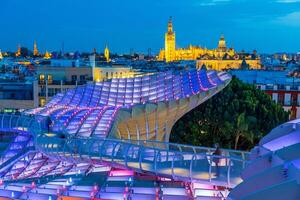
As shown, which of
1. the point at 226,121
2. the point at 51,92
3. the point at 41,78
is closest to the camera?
the point at 226,121

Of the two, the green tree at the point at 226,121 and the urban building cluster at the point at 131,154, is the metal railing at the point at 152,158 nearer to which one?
the urban building cluster at the point at 131,154

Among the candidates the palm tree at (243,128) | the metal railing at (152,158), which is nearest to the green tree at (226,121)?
the palm tree at (243,128)

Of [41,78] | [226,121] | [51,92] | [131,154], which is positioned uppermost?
[41,78]

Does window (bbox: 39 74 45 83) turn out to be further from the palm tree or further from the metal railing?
the metal railing

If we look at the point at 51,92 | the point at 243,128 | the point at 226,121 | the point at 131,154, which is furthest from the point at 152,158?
the point at 51,92

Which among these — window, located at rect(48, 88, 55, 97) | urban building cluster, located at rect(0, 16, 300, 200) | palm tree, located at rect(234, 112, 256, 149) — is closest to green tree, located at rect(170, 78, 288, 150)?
palm tree, located at rect(234, 112, 256, 149)

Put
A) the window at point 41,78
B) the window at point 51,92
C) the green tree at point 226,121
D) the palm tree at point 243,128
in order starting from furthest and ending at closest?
the window at point 41,78, the window at point 51,92, the green tree at point 226,121, the palm tree at point 243,128

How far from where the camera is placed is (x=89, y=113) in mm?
27172

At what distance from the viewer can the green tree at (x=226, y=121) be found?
113 ft

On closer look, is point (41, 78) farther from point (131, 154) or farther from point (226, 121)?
point (131, 154)

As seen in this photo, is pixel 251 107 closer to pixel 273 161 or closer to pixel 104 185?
pixel 104 185

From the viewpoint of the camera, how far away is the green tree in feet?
113

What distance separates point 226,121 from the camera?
113 feet

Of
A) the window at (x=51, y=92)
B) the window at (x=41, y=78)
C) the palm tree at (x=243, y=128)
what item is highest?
the window at (x=41, y=78)
